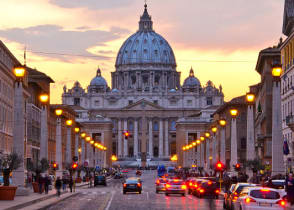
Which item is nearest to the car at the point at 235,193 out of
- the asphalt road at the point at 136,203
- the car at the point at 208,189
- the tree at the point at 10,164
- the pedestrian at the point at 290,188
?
the pedestrian at the point at 290,188

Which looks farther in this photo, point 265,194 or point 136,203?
point 136,203

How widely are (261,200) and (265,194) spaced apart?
1.41 feet

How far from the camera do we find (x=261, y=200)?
3219cm

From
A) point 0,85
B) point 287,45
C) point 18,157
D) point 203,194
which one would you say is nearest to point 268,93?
point 287,45

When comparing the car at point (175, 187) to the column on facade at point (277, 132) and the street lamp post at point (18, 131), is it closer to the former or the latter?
the street lamp post at point (18, 131)

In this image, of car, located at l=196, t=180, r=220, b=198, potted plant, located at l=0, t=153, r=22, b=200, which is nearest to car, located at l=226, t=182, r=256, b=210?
potted plant, located at l=0, t=153, r=22, b=200

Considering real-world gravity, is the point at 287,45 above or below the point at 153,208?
above

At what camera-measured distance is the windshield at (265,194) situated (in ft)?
106

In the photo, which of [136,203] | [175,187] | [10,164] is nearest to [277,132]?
[136,203]

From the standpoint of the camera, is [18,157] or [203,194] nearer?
[18,157]

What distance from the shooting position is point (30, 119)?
101m

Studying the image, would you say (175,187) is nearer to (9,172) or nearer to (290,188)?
(9,172)

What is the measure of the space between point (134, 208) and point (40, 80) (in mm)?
76607

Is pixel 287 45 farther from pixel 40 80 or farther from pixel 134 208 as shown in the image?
pixel 40 80
